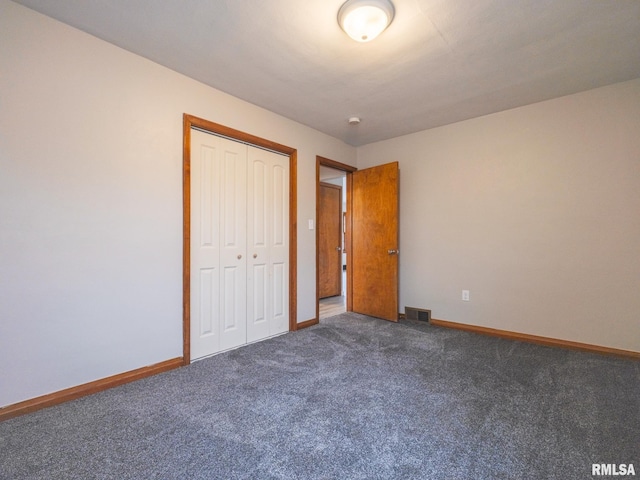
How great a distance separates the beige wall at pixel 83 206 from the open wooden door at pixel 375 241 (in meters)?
2.31

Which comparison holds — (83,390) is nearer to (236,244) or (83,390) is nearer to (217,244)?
(217,244)

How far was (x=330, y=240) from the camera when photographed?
17.7 feet

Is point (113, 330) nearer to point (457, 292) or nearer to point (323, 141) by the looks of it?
point (323, 141)

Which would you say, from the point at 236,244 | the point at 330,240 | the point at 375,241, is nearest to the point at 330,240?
the point at 330,240

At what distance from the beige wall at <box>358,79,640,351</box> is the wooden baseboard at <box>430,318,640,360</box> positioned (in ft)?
0.17

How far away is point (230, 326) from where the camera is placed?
110 inches

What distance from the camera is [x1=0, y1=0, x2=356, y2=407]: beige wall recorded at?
1703mm

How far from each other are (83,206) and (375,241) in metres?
3.08

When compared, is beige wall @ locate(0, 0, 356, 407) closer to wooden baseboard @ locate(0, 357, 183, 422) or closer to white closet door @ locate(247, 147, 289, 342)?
wooden baseboard @ locate(0, 357, 183, 422)

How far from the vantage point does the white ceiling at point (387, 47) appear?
1.72 m

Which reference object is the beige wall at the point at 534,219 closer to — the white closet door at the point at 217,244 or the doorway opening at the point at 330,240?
the doorway opening at the point at 330,240

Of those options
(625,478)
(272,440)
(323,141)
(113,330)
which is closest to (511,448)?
(625,478)

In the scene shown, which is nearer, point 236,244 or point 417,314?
point 236,244

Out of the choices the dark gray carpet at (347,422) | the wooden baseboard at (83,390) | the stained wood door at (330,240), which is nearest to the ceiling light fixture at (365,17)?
the dark gray carpet at (347,422)
